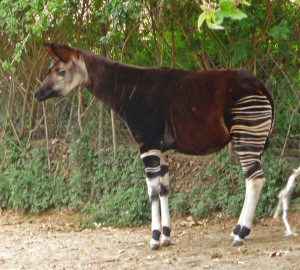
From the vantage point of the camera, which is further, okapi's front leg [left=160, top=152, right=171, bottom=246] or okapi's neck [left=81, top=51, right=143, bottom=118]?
okapi's front leg [left=160, top=152, right=171, bottom=246]

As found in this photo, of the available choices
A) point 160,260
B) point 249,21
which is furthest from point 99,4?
point 160,260

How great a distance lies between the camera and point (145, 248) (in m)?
4.95

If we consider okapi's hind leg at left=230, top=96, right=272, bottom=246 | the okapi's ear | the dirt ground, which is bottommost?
the dirt ground

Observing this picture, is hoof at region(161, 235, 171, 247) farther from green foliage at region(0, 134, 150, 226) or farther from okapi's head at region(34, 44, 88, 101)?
okapi's head at region(34, 44, 88, 101)

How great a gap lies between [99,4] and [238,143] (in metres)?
2.95

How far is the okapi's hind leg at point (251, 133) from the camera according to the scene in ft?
14.8

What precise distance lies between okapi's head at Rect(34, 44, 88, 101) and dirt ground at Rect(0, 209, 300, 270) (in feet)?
5.05

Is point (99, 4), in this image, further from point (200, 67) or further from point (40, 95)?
point (40, 95)

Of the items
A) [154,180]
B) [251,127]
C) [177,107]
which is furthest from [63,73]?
[251,127]

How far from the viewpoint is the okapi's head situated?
15.5ft

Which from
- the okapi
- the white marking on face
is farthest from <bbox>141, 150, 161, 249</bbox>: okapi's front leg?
the white marking on face

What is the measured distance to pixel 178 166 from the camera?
6793 mm

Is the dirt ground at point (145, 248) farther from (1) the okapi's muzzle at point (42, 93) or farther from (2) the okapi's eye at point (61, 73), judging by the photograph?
(2) the okapi's eye at point (61, 73)

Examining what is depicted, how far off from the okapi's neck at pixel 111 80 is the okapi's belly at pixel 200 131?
521mm
